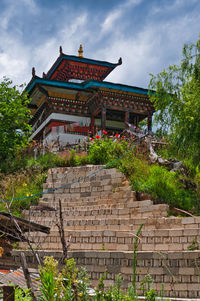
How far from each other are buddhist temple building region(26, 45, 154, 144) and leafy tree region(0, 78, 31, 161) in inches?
126

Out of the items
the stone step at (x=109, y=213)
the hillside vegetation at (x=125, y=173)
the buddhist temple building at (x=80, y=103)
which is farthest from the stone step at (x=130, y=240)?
the buddhist temple building at (x=80, y=103)

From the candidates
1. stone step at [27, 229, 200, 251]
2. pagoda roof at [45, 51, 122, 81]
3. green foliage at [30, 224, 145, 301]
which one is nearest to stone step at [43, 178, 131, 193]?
stone step at [27, 229, 200, 251]

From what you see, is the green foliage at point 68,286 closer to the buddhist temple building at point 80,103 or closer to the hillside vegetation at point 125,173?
the hillside vegetation at point 125,173

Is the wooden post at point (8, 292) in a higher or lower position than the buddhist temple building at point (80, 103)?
lower

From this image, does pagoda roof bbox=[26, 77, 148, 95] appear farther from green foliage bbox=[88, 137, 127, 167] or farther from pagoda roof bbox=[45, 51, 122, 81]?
green foliage bbox=[88, 137, 127, 167]

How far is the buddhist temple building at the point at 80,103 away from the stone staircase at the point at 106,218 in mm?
8513

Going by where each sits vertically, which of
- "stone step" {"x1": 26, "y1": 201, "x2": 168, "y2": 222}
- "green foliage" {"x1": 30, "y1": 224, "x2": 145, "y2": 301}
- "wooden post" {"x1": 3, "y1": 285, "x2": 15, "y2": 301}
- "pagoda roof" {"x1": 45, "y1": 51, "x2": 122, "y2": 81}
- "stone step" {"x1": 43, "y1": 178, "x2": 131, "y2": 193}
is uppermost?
"pagoda roof" {"x1": 45, "y1": 51, "x2": 122, "y2": 81}

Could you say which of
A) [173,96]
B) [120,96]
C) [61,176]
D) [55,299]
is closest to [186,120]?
[173,96]

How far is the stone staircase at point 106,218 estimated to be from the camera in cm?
951

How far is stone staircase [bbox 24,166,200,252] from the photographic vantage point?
9508mm

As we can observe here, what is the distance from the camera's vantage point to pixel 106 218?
11.7 meters

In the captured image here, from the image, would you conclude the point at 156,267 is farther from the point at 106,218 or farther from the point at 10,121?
the point at 10,121

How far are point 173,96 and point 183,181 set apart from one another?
3.04 meters

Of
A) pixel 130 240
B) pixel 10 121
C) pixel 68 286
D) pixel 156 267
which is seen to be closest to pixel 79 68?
pixel 10 121
